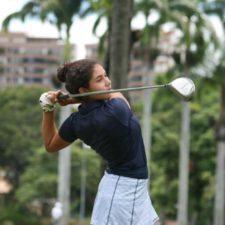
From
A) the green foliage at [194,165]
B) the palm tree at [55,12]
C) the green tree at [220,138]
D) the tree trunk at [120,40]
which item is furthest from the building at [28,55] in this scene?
the tree trunk at [120,40]

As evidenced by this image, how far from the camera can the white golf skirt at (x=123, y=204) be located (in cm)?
333

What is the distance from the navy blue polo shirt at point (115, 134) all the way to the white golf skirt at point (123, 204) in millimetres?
44

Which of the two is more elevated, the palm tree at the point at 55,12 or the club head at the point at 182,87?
the palm tree at the point at 55,12

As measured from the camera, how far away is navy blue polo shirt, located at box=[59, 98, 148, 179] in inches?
129

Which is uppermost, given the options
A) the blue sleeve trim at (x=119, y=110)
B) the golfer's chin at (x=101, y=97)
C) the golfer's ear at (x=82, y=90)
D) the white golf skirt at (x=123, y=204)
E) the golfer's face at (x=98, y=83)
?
the golfer's face at (x=98, y=83)

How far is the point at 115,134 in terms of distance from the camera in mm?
3273

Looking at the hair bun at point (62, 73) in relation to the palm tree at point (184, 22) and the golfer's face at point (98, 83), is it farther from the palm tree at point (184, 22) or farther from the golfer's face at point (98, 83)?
the palm tree at point (184, 22)

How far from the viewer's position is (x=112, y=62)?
10.5 meters

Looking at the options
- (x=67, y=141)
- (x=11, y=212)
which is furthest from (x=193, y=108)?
(x=67, y=141)

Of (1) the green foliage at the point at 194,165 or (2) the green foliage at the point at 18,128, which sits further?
(2) the green foliage at the point at 18,128

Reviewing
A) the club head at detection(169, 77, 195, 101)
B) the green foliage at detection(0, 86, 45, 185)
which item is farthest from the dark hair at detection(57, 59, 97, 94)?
the green foliage at detection(0, 86, 45, 185)

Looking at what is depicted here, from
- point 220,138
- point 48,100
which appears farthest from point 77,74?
point 220,138

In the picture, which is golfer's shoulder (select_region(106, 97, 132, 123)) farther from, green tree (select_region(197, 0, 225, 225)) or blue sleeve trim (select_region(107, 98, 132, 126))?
green tree (select_region(197, 0, 225, 225))

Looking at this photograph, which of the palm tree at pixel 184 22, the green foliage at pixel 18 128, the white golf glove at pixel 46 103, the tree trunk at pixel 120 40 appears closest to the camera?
the white golf glove at pixel 46 103
